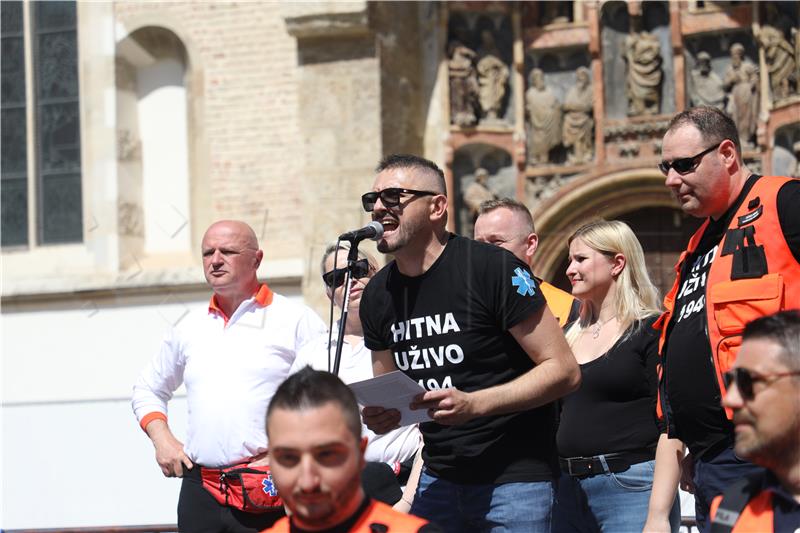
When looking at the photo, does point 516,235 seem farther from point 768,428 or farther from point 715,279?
point 768,428

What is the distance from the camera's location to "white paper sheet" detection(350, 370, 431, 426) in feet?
12.0

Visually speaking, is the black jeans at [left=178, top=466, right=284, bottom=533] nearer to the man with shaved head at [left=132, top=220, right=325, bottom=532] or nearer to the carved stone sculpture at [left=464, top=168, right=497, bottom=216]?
the man with shaved head at [left=132, top=220, right=325, bottom=532]

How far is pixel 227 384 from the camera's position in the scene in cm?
514

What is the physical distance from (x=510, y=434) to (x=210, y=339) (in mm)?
1737

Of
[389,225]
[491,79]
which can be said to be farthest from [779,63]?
[389,225]

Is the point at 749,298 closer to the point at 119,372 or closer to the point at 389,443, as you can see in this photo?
the point at 389,443

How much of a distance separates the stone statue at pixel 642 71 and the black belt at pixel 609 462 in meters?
8.32

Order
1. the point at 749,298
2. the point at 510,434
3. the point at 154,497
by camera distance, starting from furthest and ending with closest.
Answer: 1. the point at 154,497
2. the point at 510,434
3. the point at 749,298

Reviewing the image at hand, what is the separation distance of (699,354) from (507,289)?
0.65m

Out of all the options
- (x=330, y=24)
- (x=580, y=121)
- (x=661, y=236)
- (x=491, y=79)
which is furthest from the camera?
(x=491, y=79)

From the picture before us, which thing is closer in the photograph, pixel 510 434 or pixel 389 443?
pixel 510 434

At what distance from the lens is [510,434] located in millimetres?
4039

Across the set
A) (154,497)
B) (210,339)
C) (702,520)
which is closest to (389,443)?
(210,339)

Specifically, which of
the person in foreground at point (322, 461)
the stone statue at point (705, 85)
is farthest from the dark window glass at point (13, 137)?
the person in foreground at point (322, 461)
